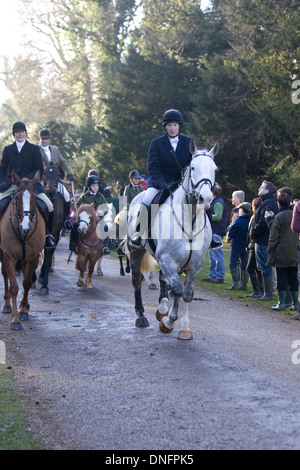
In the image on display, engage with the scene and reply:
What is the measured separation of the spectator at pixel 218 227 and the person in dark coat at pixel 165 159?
5827 millimetres

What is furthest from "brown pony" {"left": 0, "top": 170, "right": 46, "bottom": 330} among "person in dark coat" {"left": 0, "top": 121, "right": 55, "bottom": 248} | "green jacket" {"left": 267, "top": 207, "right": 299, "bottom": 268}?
"green jacket" {"left": 267, "top": 207, "right": 299, "bottom": 268}

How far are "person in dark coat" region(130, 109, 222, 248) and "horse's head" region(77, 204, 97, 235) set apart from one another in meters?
5.56

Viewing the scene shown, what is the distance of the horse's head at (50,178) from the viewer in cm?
1504

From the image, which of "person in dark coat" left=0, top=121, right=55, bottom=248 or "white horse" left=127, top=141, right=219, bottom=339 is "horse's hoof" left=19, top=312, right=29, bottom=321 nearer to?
"person in dark coat" left=0, top=121, right=55, bottom=248

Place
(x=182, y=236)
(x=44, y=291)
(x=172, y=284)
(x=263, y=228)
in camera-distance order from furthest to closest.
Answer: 1. (x=44, y=291)
2. (x=263, y=228)
3. (x=182, y=236)
4. (x=172, y=284)

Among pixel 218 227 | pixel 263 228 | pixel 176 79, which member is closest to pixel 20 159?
pixel 263 228

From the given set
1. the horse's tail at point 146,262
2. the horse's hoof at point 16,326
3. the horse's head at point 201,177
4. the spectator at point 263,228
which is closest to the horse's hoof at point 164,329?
the horse's tail at point 146,262

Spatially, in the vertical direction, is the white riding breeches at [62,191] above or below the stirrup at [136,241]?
→ above

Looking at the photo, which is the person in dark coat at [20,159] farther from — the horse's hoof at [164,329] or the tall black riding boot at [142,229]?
the horse's hoof at [164,329]

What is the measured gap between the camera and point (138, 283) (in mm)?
10391

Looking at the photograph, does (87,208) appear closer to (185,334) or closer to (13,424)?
(185,334)

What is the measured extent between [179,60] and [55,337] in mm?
29935

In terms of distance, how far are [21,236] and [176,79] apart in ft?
94.8
